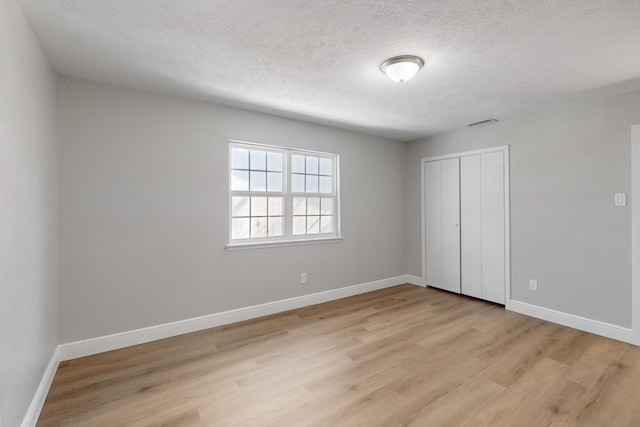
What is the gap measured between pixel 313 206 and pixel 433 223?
2.04 m

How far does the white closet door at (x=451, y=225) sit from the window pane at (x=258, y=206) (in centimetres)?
279

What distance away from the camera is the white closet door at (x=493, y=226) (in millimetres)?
3824

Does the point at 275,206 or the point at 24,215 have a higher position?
the point at 275,206

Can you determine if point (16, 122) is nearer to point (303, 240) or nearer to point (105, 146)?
point (105, 146)

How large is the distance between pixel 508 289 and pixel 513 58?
281 cm

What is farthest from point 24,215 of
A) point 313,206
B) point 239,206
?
point 313,206

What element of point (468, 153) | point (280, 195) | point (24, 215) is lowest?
point (24, 215)

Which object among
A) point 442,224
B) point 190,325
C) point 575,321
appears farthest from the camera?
point 442,224

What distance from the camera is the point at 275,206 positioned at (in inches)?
147

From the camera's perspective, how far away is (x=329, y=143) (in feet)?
13.6

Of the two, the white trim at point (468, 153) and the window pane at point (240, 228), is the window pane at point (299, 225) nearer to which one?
the window pane at point (240, 228)

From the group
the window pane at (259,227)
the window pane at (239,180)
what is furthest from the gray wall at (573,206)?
the window pane at (239,180)

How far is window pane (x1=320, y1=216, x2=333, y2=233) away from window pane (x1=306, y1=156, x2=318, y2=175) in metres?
0.67

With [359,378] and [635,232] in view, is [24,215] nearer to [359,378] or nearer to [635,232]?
[359,378]
